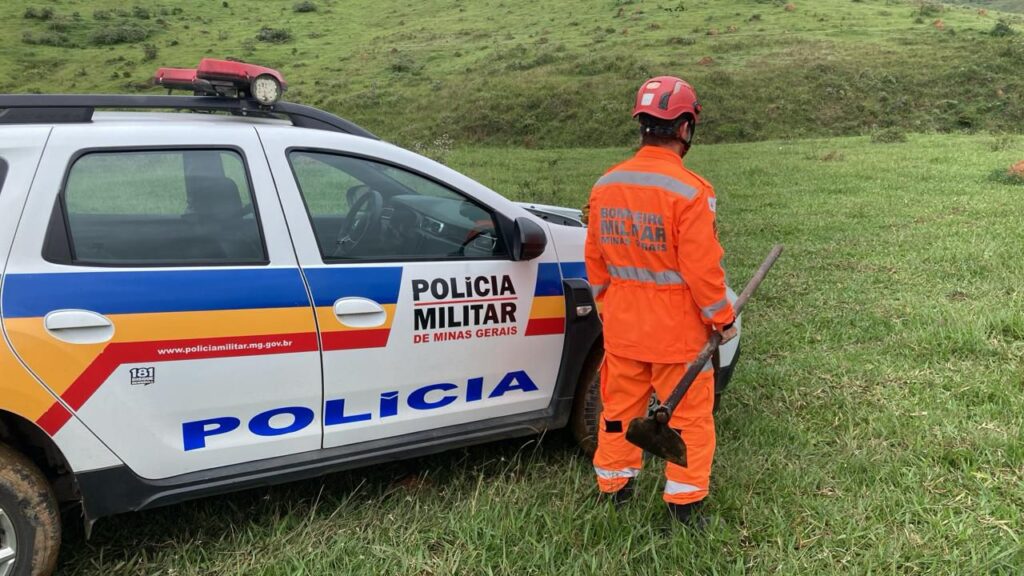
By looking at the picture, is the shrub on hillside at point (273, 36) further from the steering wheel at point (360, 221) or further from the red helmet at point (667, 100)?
the red helmet at point (667, 100)

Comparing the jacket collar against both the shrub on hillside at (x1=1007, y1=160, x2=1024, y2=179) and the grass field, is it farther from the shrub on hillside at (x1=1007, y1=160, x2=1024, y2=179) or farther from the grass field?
the shrub on hillside at (x1=1007, y1=160, x2=1024, y2=179)

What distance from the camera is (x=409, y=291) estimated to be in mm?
2881

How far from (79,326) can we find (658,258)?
6.51ft

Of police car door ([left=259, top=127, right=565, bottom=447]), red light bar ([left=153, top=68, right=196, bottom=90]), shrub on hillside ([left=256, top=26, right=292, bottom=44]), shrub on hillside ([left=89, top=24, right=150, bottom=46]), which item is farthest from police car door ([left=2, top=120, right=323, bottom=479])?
shrub on hillside ([left=89, top=24, right=150, bottom=46])

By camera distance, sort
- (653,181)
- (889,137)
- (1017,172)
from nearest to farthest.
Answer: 1. (653,181)
2. (1017,172)
3. (889,137)

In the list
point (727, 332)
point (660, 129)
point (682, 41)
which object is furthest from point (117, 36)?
point (727, 332)

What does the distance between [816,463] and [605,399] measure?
3.63 feet

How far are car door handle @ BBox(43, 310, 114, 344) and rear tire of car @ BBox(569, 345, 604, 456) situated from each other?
1.97 meters

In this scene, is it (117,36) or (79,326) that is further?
(117,36)

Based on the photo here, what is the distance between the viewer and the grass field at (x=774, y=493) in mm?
2680

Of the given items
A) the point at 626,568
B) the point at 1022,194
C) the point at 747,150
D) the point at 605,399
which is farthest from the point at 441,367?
the point at 747,150

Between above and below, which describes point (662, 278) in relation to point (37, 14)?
above

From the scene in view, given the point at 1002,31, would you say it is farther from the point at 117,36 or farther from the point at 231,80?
the point at 117,36

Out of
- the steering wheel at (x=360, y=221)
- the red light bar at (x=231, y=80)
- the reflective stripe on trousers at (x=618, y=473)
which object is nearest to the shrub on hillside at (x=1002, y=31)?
the reflective stripe on trousers at (x=618, y=473)
